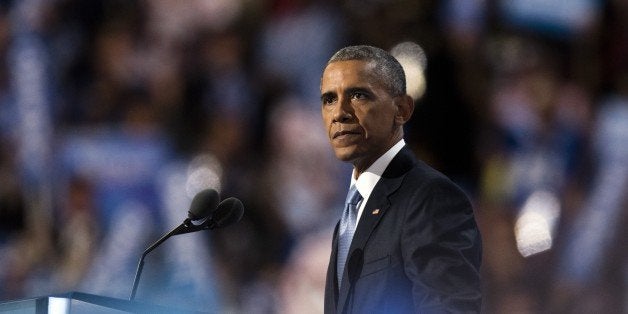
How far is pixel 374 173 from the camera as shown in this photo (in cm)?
116

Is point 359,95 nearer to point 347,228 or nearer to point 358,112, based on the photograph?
point 358,112

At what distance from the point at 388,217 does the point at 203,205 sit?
0.24m

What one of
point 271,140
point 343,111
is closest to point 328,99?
point 343,111

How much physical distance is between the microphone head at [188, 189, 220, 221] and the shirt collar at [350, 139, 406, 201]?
0.65 ft

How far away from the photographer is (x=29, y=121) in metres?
2.92

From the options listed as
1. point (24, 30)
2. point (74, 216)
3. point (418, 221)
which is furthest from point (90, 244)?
point (418, 221)

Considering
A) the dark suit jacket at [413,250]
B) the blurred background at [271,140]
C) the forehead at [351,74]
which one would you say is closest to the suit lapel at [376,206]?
the dark suit jacket at [413,250]

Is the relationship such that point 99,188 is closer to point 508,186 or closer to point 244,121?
point 244,121

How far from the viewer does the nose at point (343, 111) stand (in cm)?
114

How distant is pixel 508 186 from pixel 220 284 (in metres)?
0.88

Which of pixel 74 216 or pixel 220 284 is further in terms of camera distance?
pixel 74 216

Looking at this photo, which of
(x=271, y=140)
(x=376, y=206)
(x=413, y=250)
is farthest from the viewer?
(x=271, y=140)

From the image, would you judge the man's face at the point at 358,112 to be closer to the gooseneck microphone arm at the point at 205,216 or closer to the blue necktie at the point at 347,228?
the blue necktie at the point at 347,228

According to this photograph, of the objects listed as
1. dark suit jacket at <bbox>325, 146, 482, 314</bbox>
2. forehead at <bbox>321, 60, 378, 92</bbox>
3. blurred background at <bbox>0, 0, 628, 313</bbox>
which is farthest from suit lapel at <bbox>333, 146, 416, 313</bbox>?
blurred background at <bbox>0, 0, 628, 313</bbox>
